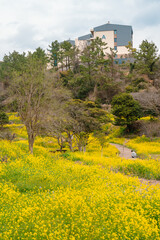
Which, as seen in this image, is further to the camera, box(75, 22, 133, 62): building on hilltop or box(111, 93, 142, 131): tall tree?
box(75, 22, 133, 62): building on hilltop

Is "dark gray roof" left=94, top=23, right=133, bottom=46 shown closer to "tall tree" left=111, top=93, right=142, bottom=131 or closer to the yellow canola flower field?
"tall tree" left=111, top=93, right=142, bottom=131

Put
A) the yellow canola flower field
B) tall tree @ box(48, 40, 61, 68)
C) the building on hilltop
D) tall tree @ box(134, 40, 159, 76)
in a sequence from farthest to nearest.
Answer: the building on hilltop < tall tree @ box(48, 40, 61, 68) < tall tree @ box(134, 40, 159, 76) < the yellow canola flower field

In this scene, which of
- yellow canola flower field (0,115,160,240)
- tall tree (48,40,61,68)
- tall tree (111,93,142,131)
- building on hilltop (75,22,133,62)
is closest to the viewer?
yellow canola flower field (0,115,160,240)

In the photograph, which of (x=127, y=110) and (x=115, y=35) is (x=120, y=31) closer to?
(x=115, y=35)

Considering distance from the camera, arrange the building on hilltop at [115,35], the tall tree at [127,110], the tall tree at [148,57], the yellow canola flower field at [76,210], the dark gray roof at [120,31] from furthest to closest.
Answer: the dark gray roof at [120,31] < the building on hilltop at [115,35] < the tall tree at [148,57] < the tall tree at [127,110] < the yellow canola flower field at [76,210]

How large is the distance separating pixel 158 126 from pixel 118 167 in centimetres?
1745

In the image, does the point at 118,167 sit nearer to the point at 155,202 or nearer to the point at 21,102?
the point at 155,202

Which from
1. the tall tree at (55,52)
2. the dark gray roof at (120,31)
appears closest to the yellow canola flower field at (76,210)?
the tall tree at (55,52)

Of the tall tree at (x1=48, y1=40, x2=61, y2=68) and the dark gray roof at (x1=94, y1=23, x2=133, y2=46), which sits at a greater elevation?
the dark gray roof at (x1=94, y1=23, x2=133, y2=46)

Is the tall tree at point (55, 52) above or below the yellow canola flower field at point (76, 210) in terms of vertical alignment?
above

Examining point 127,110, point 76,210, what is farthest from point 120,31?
point 76,210

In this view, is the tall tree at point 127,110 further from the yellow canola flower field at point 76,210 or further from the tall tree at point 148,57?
the yellow canola flower field at point 76,210

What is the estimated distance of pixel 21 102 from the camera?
1385 cm

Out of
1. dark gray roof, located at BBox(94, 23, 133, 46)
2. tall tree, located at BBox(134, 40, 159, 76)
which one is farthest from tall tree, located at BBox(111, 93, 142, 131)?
dark gray roof, located at BBox(94, 23, 133, 46)
